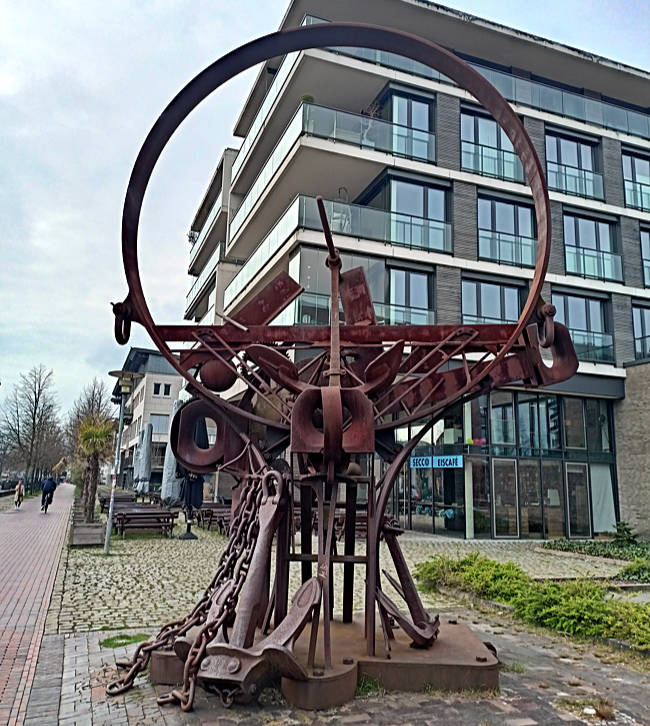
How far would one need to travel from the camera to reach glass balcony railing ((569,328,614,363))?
77.6 ft

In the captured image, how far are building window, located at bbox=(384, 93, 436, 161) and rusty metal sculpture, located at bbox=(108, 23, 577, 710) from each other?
54.6 feet

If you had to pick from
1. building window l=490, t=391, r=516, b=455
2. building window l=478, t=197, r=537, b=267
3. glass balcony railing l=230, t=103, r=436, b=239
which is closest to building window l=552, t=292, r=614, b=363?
building window l=478, t=197, r=537, b=267

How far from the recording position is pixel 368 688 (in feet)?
17.5

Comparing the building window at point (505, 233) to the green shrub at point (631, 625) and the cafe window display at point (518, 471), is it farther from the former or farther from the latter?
the green shrub at point (631, 625)

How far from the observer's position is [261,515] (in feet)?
18.6

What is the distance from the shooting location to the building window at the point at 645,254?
82.9 ft

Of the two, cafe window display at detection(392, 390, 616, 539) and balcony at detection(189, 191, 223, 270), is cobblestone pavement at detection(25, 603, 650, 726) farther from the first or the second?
balcony at detection(189, 191, 223, 270)

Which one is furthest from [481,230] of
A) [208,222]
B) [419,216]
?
[208,222]

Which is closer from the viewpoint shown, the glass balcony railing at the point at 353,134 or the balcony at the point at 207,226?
the glass balcony railing at the point at 353,134

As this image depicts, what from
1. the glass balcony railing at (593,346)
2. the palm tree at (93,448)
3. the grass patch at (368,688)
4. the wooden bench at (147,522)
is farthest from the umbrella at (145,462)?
the grass patch at (368,688)

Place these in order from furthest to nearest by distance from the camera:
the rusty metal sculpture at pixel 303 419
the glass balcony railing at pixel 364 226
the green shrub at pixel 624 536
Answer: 1. the glass balcony railing at pixel 364 226
2. the green shrub at pixel 624 536
3. the rusty metal sculpture at pixel 303 419

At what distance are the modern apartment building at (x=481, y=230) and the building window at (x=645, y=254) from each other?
56 millimetres

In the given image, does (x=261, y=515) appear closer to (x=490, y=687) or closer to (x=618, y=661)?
(x=490, y=687)

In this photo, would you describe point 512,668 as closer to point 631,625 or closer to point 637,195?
point 631,625
